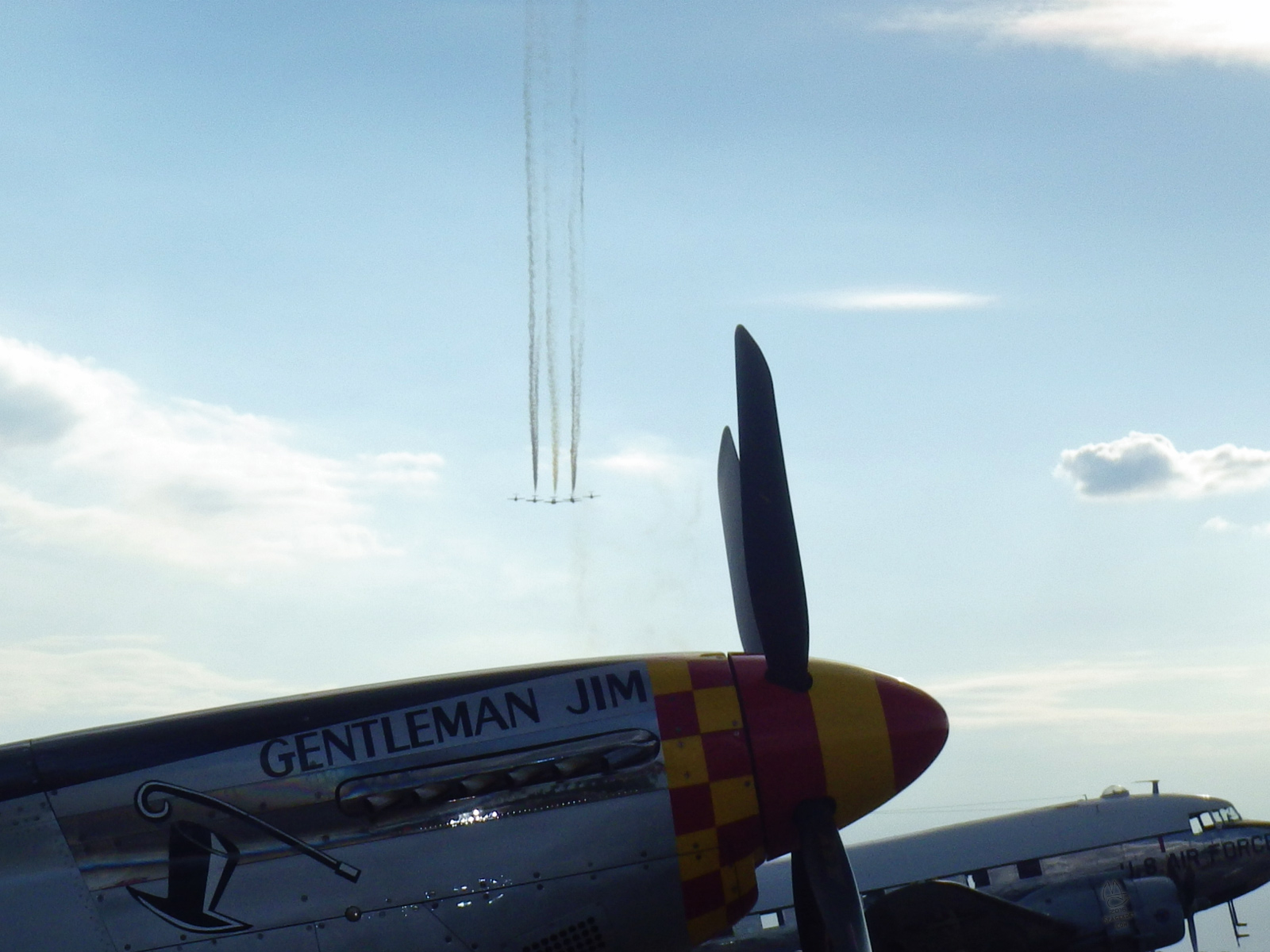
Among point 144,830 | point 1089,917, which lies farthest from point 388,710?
point 1089,917

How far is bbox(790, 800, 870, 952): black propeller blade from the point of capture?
1084 centimetres

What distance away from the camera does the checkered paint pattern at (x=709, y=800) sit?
11.2 meters

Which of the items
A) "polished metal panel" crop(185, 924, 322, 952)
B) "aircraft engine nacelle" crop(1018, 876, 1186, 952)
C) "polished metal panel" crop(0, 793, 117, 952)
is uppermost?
"polished metal panel" crop(0, 793, 117, 952)

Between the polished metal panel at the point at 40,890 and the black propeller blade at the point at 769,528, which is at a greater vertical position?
the black propeller blade at the point at 769,528

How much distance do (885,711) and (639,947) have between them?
314cm

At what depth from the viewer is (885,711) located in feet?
38.9

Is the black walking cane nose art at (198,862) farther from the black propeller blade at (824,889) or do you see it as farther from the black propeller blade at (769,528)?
the black propeller blade at (769,528)

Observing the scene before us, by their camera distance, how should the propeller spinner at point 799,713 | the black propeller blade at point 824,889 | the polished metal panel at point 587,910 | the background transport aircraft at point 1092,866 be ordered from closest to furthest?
1. the polished metal panel at point 587,910
2. the black propeller blade at point 824,889
3. the propeller spinner at point 799,713
4. the background transport aircraft at point 1092,866

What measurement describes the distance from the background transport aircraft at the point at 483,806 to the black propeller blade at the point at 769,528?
0.08ft

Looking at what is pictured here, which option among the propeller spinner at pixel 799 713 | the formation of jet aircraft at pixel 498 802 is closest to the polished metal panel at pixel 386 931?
the formation of jet aircraft at pixel 498 802

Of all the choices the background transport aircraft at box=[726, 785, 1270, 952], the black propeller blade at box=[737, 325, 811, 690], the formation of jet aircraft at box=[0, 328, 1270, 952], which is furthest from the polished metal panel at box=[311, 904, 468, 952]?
the background transport aircraft at box=[726, 785, 1270, 952]

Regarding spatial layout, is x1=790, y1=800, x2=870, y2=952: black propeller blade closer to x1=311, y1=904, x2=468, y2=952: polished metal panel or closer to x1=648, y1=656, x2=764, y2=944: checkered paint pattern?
x1=648, y1=656, x2=764, y2=944: checkered paint pattern

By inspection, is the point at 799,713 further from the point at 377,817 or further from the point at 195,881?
the point at 195,881

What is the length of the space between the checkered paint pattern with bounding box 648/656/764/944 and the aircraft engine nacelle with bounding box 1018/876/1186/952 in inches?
753
